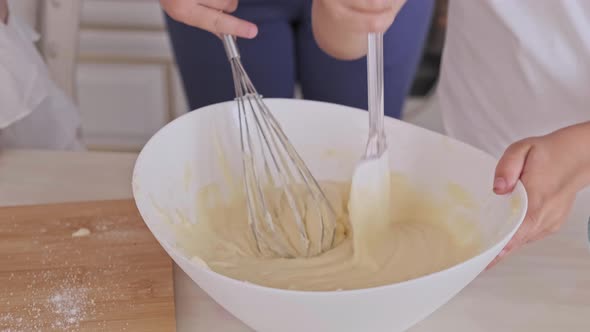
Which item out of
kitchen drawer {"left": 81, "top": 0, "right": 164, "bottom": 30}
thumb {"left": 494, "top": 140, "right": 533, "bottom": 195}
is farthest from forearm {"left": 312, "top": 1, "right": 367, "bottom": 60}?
kitchen drawer {"left": 81, "top": 0, "right": 164, "bottom": 30}

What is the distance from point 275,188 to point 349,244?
0.13 meters

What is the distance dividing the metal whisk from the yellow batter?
0.02 m

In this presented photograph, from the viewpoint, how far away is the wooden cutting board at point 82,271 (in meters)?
0.63

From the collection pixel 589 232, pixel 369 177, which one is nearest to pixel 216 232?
pixel 369 177

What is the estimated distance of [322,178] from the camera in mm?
792

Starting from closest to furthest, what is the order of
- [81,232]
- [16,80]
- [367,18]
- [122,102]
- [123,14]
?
1. [367,18]
2. [81,232]
3. [16,80]
4. [123,14]
5. [122,102]

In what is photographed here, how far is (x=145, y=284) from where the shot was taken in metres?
0.67

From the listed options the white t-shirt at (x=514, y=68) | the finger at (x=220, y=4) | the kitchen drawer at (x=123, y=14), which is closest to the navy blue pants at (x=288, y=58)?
the white t-shirt at (x=514, y=68)

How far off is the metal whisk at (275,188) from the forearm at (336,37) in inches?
5.7

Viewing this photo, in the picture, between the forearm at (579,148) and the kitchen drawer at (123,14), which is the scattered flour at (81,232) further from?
the kitchen drawer at (123,14)

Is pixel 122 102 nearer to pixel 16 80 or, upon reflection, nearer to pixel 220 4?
pixel 16 80

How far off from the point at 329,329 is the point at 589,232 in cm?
33

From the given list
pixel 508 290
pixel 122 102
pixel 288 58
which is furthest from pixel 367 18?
pixel 122 102

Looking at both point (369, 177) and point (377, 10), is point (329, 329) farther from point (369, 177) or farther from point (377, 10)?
point (377, 10)
